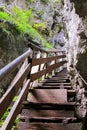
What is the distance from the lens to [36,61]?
5.19 m

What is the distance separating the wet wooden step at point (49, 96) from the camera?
4719mm

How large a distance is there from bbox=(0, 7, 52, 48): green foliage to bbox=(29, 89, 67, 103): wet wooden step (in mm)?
5635

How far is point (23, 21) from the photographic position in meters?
13.3

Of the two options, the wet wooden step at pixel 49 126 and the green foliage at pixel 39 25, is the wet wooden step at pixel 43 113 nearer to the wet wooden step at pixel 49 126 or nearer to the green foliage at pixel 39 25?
the wet wooden step at pixel 49 126

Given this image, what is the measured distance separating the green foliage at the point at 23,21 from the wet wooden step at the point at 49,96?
18.5 ft

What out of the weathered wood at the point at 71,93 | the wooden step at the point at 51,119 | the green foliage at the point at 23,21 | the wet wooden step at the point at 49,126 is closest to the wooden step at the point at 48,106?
the wooden step at the point at 51,119

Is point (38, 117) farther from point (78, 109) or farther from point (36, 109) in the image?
point (78, 109)

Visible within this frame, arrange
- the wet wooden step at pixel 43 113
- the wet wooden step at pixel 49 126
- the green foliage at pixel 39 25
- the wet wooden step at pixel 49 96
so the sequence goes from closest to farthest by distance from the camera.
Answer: the wet wooden step at pixel 49 126 < the wet wooden step at pixel 43 113 < the wet wooden step at pixel 49 96 < the green foliage at pixel 39 25

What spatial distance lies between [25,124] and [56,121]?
503mm

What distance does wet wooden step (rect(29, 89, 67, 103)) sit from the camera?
4.72 m

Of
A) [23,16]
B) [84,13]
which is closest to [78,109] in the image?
[84,13]

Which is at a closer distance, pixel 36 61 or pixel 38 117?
pixel 38 117

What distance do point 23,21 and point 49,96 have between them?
29.9 ft

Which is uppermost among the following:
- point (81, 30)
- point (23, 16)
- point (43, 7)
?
point (43, 7)
